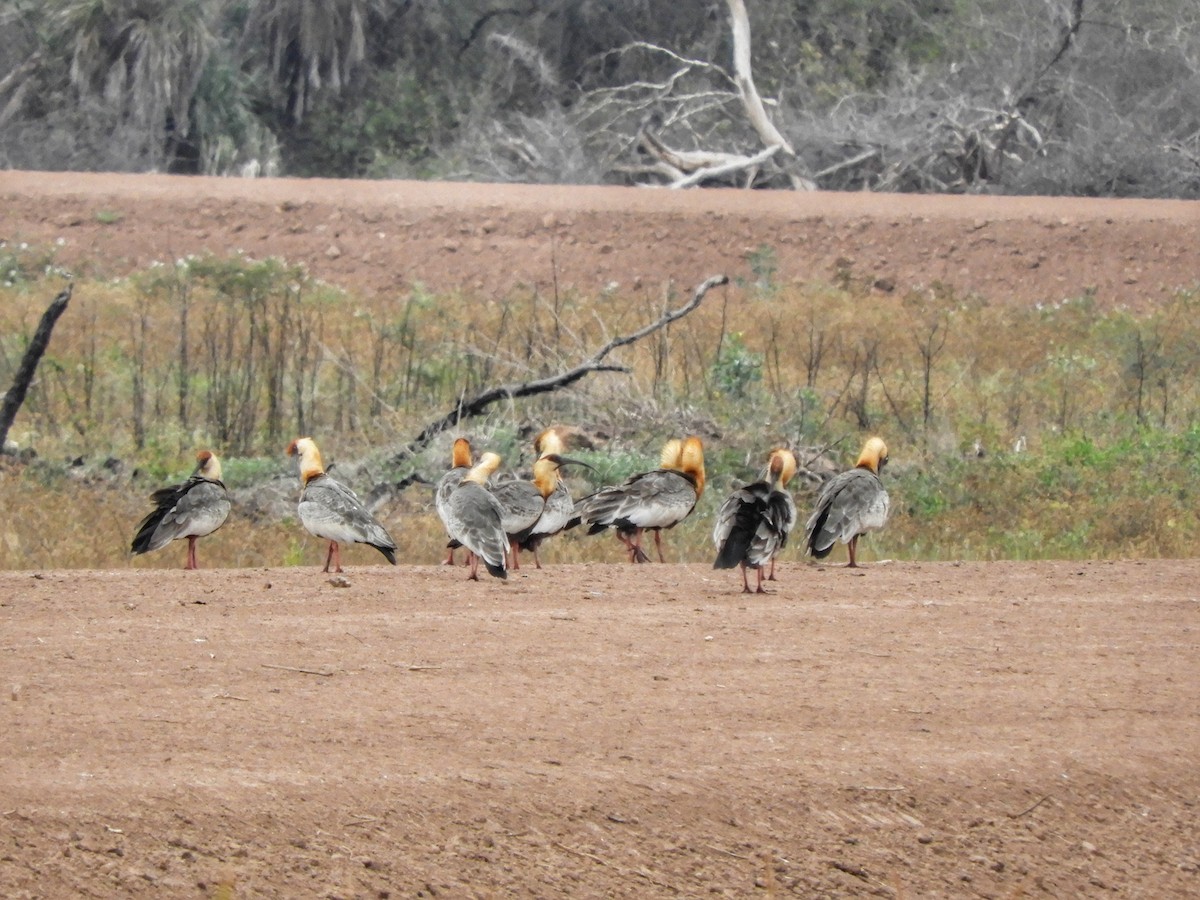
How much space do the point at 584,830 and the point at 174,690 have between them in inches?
75.2

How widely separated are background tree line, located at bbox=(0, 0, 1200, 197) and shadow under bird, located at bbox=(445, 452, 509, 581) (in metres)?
21.3

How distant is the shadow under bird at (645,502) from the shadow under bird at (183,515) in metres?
2.06

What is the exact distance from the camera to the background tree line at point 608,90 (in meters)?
31.2

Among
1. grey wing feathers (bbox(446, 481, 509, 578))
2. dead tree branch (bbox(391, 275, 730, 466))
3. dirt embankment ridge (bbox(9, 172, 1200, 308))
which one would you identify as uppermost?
dirt embankment ridge (bbox(9, 172, 1200, 308))

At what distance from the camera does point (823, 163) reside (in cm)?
3216

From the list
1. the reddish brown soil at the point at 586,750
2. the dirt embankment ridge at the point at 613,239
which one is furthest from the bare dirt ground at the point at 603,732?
the dirt embankment ridge at the point at 613,239

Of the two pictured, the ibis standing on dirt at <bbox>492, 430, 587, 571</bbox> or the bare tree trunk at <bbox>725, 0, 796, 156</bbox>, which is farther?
the bare tree trunk at <bbox>725, 0, 796, 156</bbox>

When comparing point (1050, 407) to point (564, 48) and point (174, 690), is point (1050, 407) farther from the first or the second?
point (564, 48)

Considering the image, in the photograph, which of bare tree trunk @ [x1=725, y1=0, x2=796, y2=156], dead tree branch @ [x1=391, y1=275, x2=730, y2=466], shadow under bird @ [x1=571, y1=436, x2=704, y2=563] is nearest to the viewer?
shadow under bird @ [x1=571, y1=436, x2=704, y2=563]

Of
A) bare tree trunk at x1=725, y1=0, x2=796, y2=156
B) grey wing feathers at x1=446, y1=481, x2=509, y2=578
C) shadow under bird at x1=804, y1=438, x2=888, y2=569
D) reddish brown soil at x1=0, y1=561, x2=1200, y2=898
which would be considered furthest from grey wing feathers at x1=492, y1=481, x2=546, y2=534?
bare tree trunk at x1=725, y1=0, x2=796, y2=156

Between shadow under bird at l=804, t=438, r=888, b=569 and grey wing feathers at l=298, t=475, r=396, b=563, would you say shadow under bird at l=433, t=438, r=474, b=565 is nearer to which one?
grey wing feathers at l=298, t=475, r=396, b=563

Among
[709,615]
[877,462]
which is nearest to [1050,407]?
[877,462]

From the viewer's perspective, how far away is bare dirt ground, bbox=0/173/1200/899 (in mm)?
5629

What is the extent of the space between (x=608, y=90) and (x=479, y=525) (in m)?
25.5
